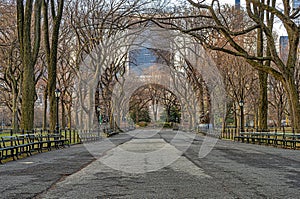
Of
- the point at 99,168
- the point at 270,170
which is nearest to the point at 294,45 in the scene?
the point at 270,170

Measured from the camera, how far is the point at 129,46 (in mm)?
48531

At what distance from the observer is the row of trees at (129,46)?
26.3 meters

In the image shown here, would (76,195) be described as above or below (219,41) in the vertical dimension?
below

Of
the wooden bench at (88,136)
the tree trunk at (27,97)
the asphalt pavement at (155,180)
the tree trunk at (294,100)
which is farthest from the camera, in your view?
the wooden bench at (88,136)

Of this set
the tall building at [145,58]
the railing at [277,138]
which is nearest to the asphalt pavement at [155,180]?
the railing at [277,138]

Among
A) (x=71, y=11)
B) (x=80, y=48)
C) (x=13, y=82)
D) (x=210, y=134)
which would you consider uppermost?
(x=71, y=11)

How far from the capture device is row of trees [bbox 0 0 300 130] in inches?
1034

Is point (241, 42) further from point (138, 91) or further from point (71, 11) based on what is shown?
point (138, 91)

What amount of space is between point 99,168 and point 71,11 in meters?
27.2

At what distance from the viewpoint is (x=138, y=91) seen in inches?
3219

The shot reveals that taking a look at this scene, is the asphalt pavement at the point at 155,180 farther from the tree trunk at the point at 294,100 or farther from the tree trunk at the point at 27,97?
the tree trunk at the point at 27,97

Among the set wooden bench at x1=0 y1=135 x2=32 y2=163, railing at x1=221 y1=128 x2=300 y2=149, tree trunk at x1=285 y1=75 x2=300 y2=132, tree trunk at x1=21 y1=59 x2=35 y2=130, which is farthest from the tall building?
wooden bench at x1=0 y1=135 x2=32 y2=163

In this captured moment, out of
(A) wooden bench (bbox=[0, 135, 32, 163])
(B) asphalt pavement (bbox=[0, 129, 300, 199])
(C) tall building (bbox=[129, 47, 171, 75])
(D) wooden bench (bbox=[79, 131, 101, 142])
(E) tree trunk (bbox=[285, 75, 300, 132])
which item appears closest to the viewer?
(B) asphalt pavement (bbox=[0, 129, 300, 199])

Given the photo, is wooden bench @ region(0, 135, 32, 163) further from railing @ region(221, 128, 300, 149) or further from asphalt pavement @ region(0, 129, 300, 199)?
railing @ region(221, 128, 300, 149)
